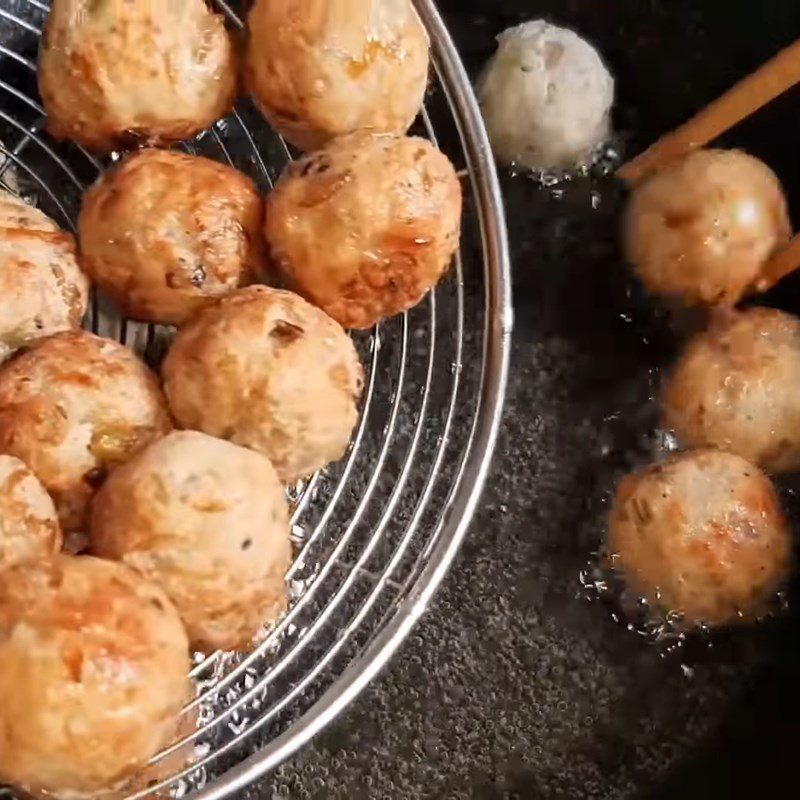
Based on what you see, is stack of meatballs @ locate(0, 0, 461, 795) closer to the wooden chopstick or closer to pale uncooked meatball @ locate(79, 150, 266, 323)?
pale uncooked meatball @ locate(79, 150, 266, 323)

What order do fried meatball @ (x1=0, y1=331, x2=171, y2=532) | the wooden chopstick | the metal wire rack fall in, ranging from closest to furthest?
fried meatball @ (x1=0, y1=331, x2=171, y2=532) < the metal wire rack < the wooden chopstick

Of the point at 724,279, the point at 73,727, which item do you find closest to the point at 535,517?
the point at 724,279

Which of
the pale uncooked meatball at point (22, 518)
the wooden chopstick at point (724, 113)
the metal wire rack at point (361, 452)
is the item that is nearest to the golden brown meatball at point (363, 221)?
the metal wire rack at point (361, 452)

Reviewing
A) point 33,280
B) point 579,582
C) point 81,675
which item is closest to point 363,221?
point 33,280

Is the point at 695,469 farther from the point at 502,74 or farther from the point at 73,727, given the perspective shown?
the point at 73,727

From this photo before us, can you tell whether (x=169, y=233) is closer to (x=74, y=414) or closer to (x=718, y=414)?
(x=74, y=414)

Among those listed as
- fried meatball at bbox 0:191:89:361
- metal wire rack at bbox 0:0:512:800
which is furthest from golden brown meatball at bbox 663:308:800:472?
fried meatball at bbox 0:191:89:361

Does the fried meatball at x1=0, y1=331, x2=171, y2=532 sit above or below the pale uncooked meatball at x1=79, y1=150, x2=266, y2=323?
below
